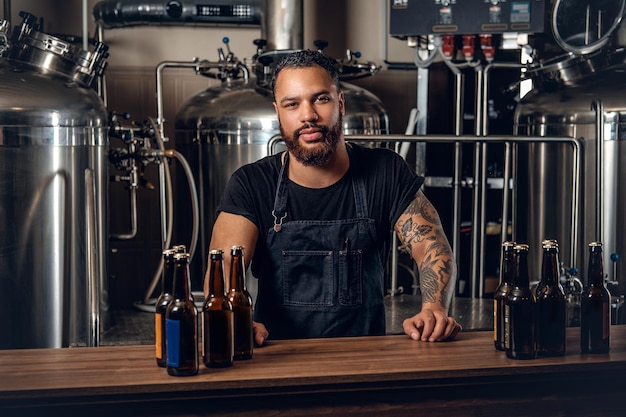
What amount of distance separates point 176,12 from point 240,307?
3.74m

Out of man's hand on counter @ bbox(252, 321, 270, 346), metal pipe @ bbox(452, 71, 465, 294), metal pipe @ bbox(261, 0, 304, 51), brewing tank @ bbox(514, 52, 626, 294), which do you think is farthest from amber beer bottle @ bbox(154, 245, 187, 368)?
metal pipe @ bbox(261, 0, 304, 51)

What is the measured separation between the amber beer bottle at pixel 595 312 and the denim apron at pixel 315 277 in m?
0.75

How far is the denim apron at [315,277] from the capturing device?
8.51ft

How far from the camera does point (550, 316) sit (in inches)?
77.1

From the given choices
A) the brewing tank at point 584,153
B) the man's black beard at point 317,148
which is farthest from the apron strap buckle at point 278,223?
the brewing tank at point 584,153

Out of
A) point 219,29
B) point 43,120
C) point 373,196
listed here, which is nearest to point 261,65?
point 219,29

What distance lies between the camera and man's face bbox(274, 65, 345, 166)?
252 cm

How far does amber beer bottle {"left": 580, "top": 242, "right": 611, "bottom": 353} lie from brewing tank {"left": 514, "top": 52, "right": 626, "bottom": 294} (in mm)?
2074

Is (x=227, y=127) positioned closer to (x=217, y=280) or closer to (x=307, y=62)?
(x=307, y=62)

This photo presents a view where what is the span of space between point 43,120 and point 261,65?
4.99 ft

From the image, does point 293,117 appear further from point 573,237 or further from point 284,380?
point 573,237

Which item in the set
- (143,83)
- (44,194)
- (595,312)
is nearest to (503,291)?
(595,312)

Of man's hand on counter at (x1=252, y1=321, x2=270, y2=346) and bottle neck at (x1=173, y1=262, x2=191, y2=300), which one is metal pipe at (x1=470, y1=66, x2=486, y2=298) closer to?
man's hand on counter at (x1=252, y1=321, x2=270, y2=346)

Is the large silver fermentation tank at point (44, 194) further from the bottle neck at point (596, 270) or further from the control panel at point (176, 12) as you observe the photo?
the bottle neck at point (596, 270)
